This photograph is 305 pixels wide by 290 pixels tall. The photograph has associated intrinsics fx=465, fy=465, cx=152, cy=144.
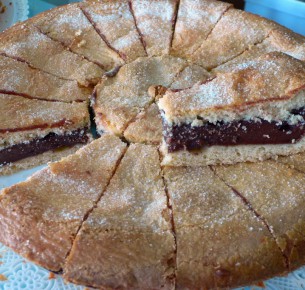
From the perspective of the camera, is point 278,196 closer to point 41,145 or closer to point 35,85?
point 41,145

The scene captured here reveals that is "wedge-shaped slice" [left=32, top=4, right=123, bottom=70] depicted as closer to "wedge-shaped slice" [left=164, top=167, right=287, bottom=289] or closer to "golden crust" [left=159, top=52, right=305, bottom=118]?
"golden crust" [left=159, top=52, right=305, bottom=118]

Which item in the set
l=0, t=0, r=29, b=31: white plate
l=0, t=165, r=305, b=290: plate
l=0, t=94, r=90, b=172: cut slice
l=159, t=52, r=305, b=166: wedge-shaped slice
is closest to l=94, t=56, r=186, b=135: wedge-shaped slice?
l=0, t=94, r=90, b=172: cut slice

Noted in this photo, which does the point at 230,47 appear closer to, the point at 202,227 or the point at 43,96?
the point at 43,96

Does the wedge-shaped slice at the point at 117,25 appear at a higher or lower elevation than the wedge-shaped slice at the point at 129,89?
higher

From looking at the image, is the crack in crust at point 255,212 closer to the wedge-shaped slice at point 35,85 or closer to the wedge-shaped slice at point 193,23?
the wedge-shaped slice at point 35,85

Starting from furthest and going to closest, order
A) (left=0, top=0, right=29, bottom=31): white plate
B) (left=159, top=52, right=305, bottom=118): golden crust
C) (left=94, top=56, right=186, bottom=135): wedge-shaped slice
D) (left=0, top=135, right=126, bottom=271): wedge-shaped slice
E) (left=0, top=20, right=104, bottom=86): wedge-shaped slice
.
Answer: (left=0, top=0, right=29, bottom=31): white plate
(left=0, top=20, right=104, bottom=86): wedge-shaped slice
(left=94, top=56, right=186, bottom=135): wedge-shaped slice
(left=159, top=52, right=305, bottom=118): golden crust
(left=0, top=135, right=126, bottom=271): wedge-shaped slice

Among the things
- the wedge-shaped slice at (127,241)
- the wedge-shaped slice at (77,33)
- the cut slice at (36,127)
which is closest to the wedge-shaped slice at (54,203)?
the wedge-shaped slice at (127,241)

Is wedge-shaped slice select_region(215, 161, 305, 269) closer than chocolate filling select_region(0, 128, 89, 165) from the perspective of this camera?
Yes
